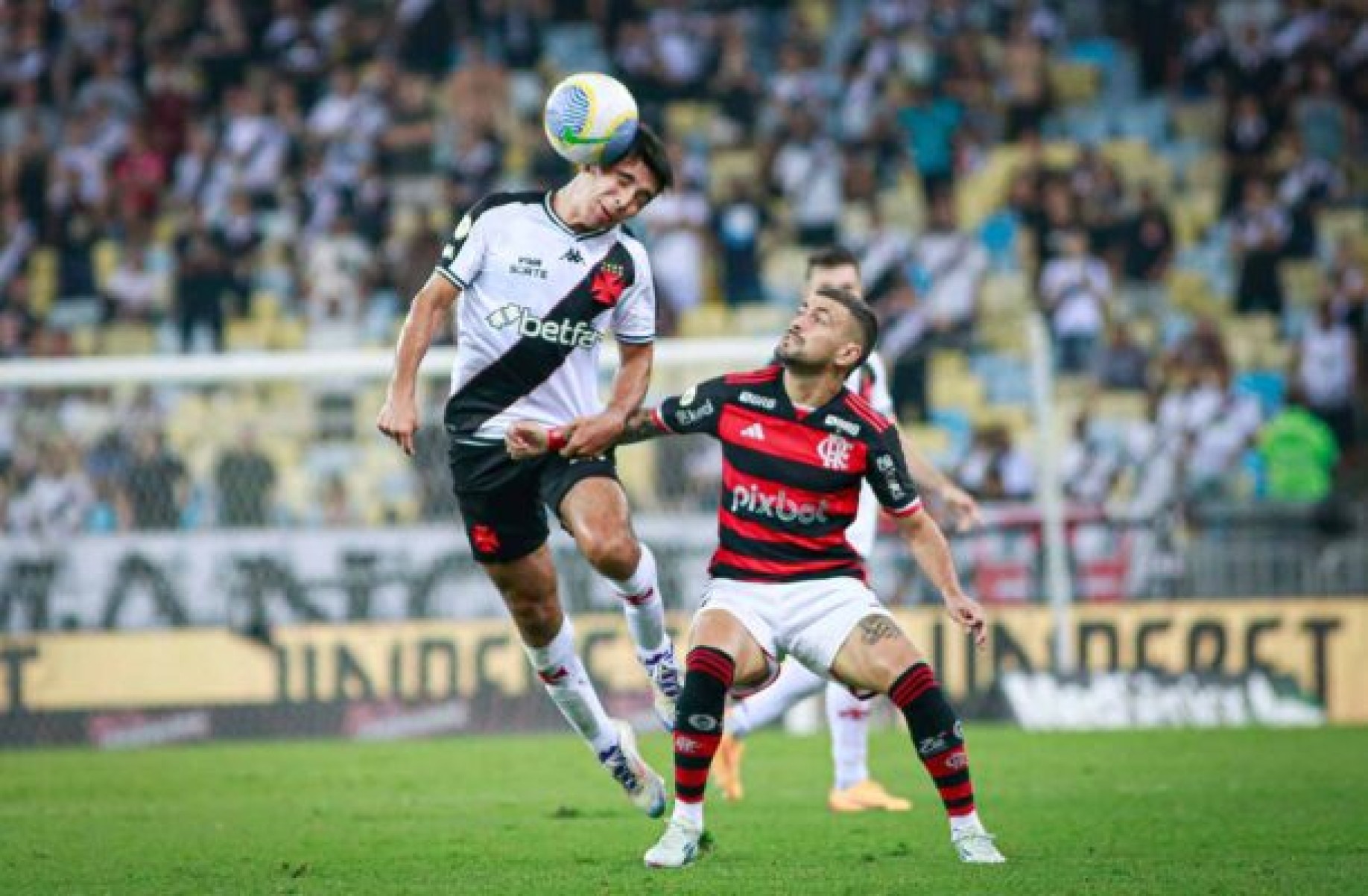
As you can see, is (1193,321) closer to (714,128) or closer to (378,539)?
(714,128)

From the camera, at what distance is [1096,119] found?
2292 centimetres

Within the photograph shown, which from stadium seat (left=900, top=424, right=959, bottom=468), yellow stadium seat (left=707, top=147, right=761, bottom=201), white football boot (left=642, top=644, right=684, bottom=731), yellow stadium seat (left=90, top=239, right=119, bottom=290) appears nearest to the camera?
white football boot (left=642, top=644, right=684, bottom=731)

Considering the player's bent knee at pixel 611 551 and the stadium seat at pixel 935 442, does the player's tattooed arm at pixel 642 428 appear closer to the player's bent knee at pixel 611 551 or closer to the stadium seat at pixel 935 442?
the player's bent knee at pixel 611 551

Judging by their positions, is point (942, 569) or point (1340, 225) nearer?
point (942, 569)

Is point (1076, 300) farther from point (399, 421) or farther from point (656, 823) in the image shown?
point (399, 421)

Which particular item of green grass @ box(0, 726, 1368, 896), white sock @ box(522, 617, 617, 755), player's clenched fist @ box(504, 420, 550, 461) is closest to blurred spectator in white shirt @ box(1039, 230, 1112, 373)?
green grass @ box(0, 726, 1368, 896)

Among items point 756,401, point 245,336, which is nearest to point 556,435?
point 756,401

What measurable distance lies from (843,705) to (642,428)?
2661 mm

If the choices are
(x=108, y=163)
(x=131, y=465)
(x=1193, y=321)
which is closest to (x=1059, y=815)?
(x=131, y=465)

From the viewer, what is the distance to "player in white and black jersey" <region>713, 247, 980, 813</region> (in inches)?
418

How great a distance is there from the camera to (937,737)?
789cm

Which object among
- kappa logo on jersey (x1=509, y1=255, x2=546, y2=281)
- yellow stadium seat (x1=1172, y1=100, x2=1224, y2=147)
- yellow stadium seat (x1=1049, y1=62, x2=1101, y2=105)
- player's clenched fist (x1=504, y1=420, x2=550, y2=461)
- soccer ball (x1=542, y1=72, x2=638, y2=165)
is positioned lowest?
player's clenched fist (x1=504, y1=420, x2=550, y2=461)

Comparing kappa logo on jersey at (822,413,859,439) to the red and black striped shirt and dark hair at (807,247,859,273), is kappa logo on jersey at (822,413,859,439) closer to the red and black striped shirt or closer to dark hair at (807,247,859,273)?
the red and black striped shirt

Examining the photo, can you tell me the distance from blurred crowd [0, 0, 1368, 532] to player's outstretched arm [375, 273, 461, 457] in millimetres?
9908
